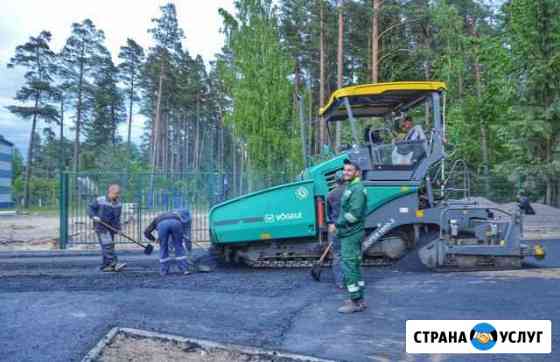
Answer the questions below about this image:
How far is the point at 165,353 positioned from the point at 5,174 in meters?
38.6

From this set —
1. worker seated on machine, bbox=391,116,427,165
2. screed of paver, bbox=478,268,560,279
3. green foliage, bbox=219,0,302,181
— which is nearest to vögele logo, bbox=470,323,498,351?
screed of paver, bbox=478,268,560,279

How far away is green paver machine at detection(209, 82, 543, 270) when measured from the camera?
7941 mm

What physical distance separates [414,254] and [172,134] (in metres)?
52.9

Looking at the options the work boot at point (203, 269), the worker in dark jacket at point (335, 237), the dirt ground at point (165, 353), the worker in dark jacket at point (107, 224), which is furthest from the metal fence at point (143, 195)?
the dirt ground at point (165, 353)

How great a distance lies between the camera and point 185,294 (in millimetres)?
6473

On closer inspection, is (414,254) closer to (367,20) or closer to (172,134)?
(367,20)

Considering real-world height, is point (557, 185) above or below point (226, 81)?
below

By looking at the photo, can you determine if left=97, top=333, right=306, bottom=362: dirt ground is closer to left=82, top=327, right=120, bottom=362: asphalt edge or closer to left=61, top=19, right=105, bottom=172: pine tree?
left=82, top=327, right=120, bottom=362: asphalt edge

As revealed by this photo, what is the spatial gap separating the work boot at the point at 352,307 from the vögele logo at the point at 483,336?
4.11 ft

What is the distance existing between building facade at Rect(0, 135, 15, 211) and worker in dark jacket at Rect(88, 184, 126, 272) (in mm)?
32535

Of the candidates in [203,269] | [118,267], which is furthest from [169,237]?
[118,267]

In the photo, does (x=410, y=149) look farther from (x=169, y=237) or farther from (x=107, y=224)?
(x=107, y=224)

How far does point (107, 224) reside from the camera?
8.60 meters

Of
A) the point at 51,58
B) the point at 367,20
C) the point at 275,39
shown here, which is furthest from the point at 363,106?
the point at 51,58
